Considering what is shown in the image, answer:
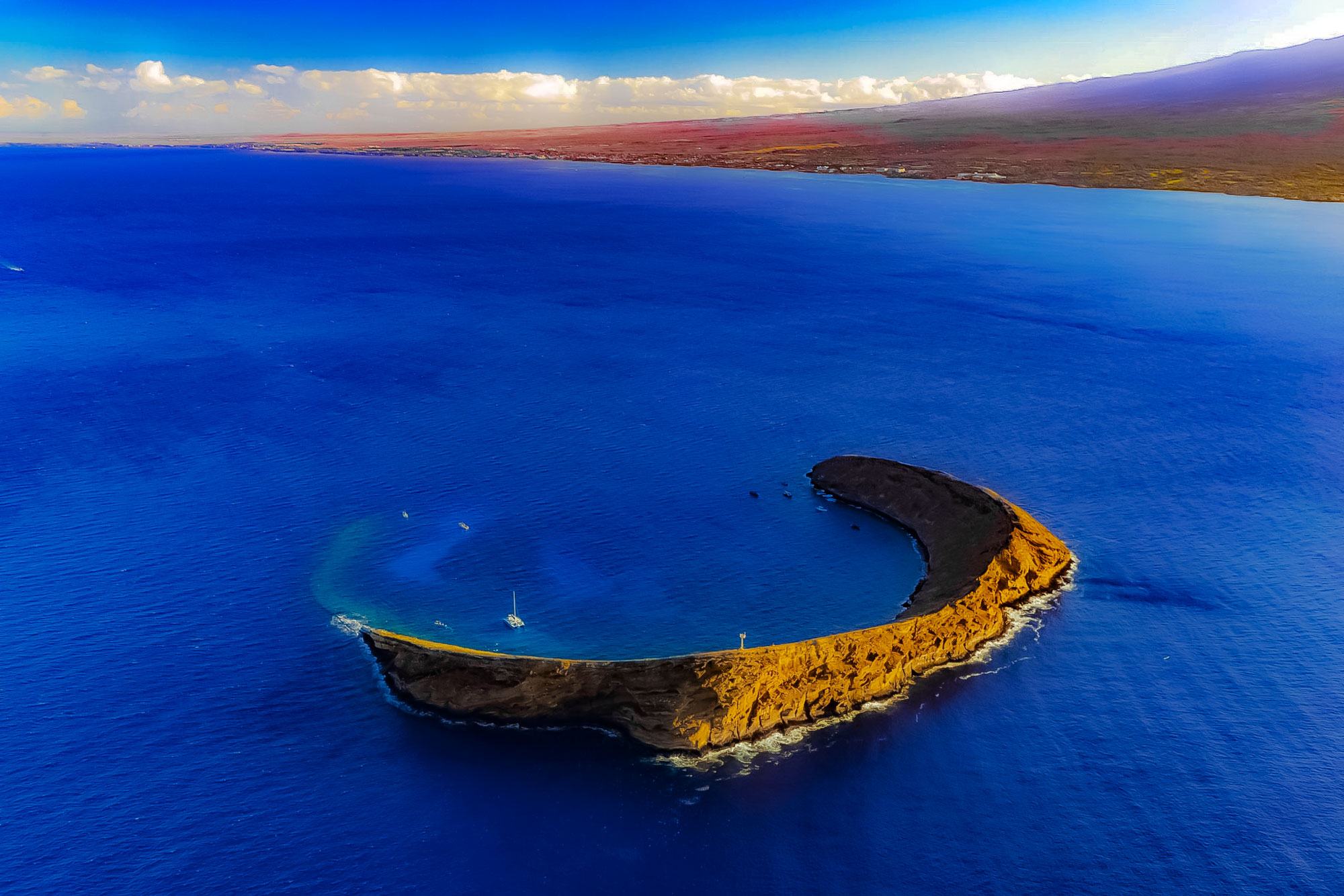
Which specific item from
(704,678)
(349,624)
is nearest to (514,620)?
(349,624)

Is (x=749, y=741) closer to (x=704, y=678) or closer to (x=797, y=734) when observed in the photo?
(x=797, y=734)

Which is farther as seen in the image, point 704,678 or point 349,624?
point 349,624

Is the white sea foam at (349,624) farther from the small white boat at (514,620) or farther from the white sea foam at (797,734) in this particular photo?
the white sea foam at (797,734)

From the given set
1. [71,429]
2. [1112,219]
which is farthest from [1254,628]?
[1112,219]

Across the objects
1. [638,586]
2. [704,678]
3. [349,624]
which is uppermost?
[704,678]

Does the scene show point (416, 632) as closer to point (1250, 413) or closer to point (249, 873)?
point (249, 873)

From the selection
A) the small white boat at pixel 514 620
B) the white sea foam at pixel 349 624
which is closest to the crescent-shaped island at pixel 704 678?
the white sea foam at pixel 349 624

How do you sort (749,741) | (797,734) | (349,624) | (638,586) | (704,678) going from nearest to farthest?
(704,678)
(749,741)
(797,734)
(349,624)
(638,586)

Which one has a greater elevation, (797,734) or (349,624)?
(349,624)
